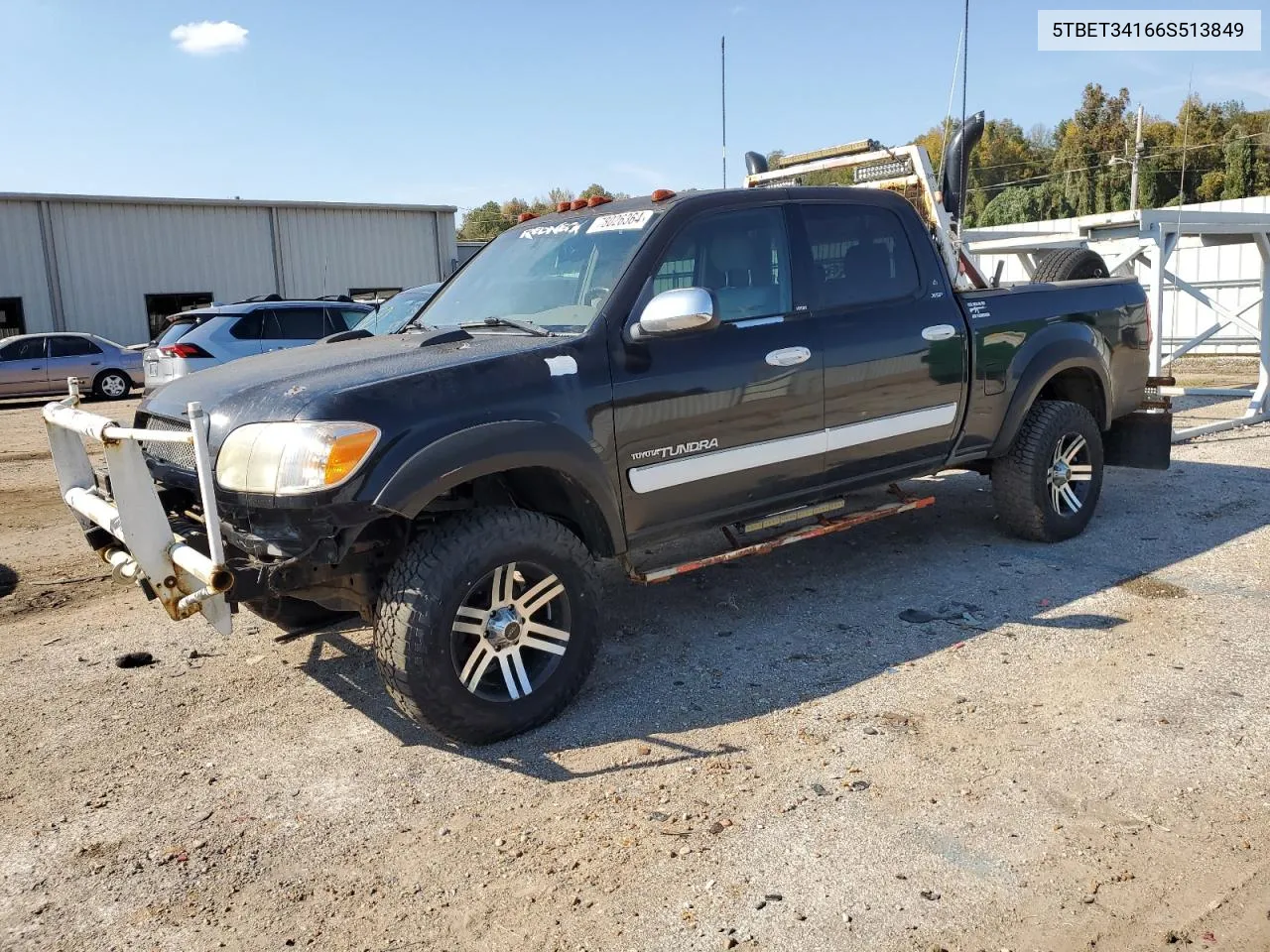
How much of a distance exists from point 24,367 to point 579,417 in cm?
1812

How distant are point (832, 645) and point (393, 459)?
2258 millimetres

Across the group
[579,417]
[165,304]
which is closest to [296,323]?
[579,417]

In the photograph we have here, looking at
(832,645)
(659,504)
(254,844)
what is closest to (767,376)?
(659,504)

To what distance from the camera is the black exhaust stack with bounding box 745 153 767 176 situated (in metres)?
8.12

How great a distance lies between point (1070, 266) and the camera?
8180 millimetres

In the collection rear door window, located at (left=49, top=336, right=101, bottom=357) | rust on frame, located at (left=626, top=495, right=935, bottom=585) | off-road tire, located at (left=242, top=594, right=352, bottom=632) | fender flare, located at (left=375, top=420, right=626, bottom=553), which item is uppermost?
fender flare, located at (left=375, top=420, right=626, bottom=553)

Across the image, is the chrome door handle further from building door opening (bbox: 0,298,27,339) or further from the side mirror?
building door opening (bbox: 0,298,27,339)

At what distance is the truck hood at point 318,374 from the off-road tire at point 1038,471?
123 inches

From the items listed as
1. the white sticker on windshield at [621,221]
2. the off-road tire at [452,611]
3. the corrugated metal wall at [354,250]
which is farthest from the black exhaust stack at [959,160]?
the corrugated metal wall at [354,250]

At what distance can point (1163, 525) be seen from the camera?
21.7 ft

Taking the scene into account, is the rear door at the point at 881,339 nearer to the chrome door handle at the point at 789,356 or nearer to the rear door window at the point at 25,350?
the chrome door handle at the point at 789,356

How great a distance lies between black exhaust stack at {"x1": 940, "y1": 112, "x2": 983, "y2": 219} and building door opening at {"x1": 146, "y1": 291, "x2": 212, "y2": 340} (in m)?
24.9

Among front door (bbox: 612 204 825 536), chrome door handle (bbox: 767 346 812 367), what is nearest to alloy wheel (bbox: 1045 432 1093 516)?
front door (bbox: 612 204 825 536)

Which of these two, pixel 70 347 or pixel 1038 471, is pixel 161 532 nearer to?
pixel 1038 471
